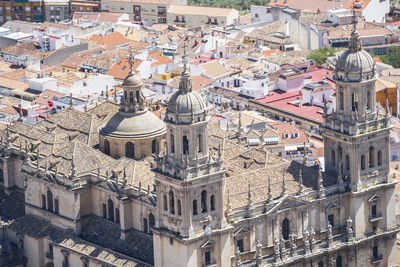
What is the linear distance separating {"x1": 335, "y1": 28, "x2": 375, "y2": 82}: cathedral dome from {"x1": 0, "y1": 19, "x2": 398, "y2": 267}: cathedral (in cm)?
9

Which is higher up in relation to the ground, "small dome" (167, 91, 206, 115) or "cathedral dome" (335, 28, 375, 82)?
"cathedral dome" (335, 28, 375, 82)

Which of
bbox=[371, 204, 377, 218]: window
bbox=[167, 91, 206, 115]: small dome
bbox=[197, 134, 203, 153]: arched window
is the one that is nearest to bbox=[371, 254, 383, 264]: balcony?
bbox=[371, 204, 377, 218]: window

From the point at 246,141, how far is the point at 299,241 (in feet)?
63.6

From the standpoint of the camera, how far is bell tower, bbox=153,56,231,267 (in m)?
132

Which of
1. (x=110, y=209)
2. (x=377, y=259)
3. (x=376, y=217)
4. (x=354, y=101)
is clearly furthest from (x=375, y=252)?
Answer: (x=110, y=209)

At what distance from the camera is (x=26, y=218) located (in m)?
150

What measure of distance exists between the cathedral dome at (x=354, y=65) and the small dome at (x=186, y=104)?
1504cm

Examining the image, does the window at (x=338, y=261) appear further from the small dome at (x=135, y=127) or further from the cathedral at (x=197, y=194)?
the small dome at (x=135, y=127)

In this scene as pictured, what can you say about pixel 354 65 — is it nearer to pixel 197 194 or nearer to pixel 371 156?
pixel 371 156

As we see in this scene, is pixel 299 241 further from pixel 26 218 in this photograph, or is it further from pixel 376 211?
pixel 26 218

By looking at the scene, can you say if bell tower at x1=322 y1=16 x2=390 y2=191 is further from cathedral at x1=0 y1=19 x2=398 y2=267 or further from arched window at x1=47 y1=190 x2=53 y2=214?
arched window at x1=47 y1=190 x2=53 y2=214

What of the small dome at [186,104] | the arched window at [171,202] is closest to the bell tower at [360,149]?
the small dome at [186,104]

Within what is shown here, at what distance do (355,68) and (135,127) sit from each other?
828 inches

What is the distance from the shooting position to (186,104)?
13150 centimetres
